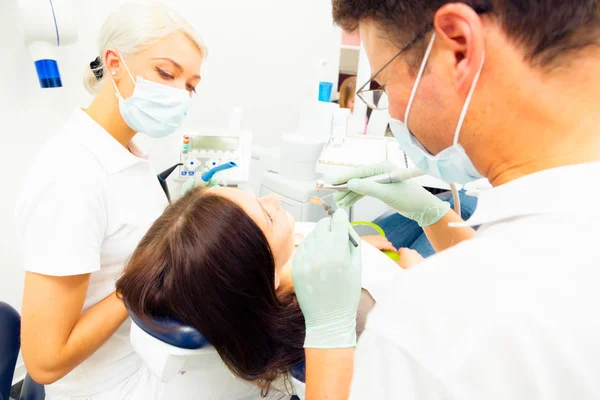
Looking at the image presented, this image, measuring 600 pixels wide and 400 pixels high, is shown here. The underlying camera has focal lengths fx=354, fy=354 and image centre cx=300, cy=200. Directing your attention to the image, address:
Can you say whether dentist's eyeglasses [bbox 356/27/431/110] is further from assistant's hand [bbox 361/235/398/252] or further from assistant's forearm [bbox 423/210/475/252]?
assistant's hand [bbox 361/235/398/252]

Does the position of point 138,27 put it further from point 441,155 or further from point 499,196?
point 499,196

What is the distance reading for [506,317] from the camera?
39cm

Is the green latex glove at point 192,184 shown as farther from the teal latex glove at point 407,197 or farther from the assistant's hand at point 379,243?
the assistant's hand at point 379,243

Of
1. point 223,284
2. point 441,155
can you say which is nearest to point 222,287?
point 223,284

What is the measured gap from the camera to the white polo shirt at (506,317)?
38cm

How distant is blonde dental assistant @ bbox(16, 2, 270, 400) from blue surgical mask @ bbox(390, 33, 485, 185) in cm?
83

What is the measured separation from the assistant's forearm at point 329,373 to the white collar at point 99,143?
2.70 ft

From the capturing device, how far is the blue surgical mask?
567 millimetres

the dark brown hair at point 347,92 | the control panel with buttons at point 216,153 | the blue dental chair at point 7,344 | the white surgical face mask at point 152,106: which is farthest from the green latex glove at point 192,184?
the dark brown hair at point 347,92

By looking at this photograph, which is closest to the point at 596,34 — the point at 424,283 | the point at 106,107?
the point at 424,283

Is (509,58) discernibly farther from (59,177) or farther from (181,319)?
(59,177)

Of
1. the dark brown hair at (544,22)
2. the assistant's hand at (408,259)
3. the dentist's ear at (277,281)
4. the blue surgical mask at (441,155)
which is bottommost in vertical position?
the assistant's hand at (408,259)

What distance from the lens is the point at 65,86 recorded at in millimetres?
1597

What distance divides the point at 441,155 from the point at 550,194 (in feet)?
0.66
